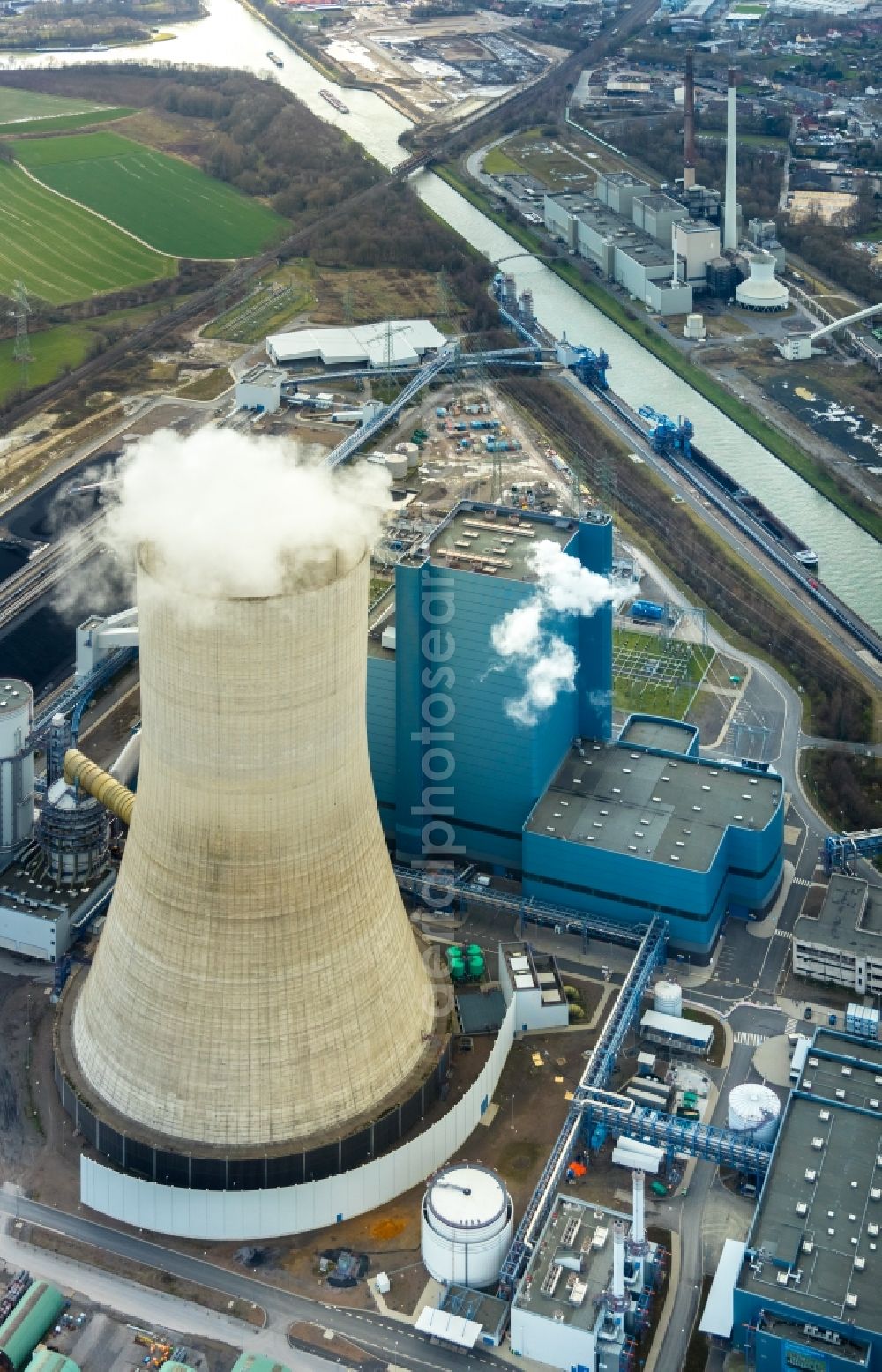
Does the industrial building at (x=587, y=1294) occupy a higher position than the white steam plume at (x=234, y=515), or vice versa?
the white steam plume at (x=234, y=515)

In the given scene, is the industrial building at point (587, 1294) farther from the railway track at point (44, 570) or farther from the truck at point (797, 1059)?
the railway track at point (44, 570)

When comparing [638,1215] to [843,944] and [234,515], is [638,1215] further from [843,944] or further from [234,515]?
[234,515]

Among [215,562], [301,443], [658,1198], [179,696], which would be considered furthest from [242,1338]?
[301,443]

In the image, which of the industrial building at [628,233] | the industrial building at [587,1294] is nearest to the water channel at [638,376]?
the industrial building at [628,233]

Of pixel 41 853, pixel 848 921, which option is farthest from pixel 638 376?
pixel 41 853

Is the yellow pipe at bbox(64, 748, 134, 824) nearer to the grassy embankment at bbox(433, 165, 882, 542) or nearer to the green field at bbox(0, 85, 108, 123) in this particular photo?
the grassy embankment at bbox(433, 165, 882, 542)

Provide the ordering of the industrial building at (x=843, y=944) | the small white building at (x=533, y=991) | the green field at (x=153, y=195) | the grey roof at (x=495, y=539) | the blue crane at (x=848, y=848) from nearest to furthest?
the small white building at (x=533, y=991), the industrial building at (x=843, y=944), the grey roof at (x=495, y=539), the blue crane at (x=848, y=848), the green field at (x=153, y=195)
